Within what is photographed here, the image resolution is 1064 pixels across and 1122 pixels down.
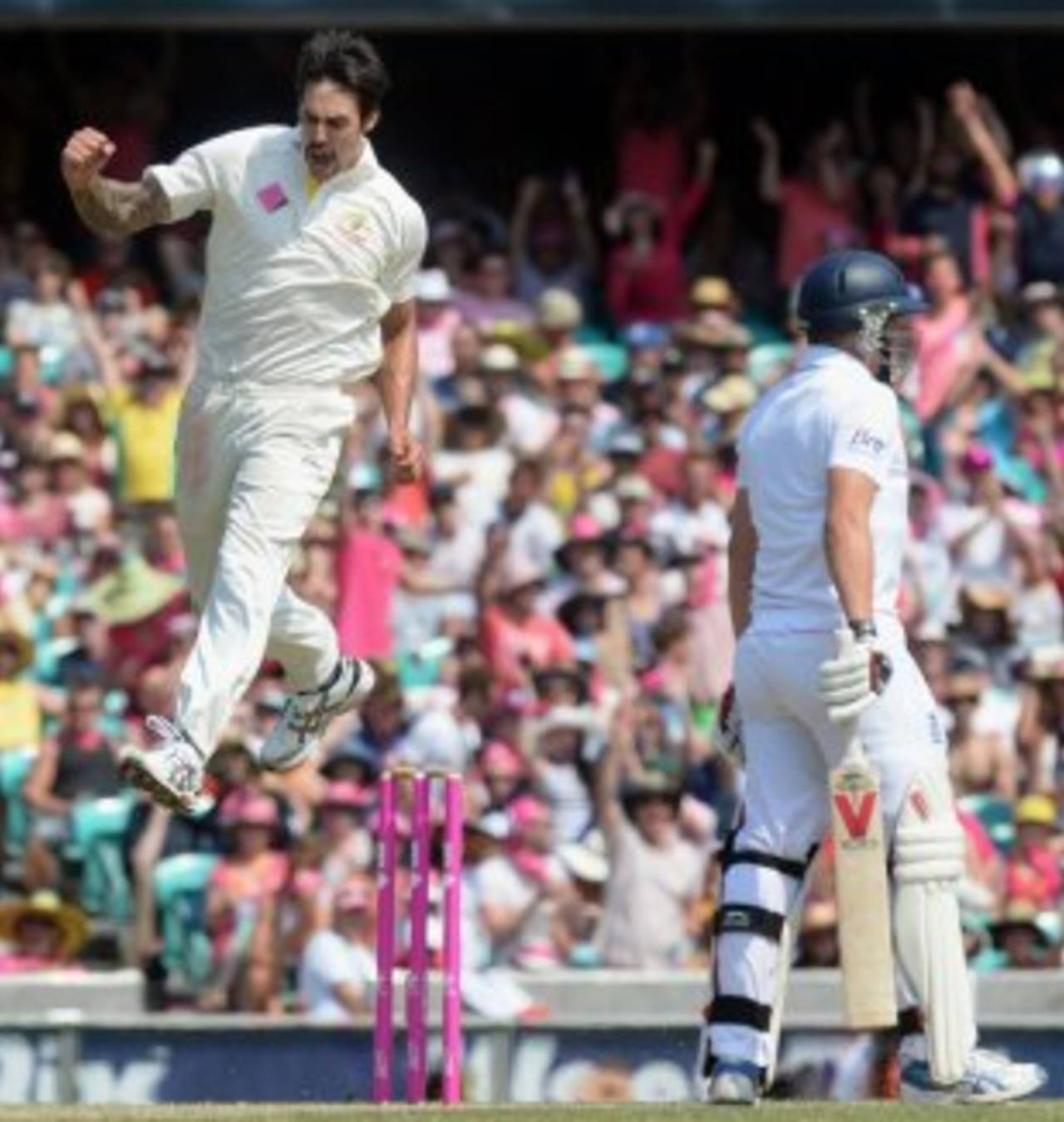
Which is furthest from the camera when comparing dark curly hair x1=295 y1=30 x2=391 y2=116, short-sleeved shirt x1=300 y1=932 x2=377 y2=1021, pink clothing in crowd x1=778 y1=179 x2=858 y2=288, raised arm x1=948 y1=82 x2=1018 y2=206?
pink clothing in crowd x1=778 y1=179 x2=858 y2=288

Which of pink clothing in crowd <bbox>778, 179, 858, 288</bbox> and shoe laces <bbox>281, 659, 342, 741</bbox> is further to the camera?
pink clothing in crowd <bbox>778, 179, 858, 288</bbox>

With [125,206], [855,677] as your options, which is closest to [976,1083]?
[855,677]

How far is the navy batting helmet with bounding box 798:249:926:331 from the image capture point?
458 inches

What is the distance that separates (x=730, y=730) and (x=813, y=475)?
0.82 metres

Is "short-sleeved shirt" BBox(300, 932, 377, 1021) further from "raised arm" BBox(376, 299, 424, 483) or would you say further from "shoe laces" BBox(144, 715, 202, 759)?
"shoe laces" BBox(144, 715, 202, 759)

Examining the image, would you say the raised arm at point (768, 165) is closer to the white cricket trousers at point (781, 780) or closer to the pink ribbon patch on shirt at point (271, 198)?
the pink ribbon patch on shirt at point (271, 198)

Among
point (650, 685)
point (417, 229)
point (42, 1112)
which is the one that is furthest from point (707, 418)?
point (42, 1112)

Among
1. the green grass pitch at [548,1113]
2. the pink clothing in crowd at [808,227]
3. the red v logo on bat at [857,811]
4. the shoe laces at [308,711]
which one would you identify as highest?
the pink clothing in crowd at [808,227]

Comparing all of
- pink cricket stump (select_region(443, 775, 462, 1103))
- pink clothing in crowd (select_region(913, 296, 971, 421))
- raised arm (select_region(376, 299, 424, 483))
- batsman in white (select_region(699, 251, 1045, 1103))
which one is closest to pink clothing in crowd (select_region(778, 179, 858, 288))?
pink clothing in crowd (select_region(913, 296, 971, 421))

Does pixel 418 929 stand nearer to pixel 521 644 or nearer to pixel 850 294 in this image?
pixel 850 294

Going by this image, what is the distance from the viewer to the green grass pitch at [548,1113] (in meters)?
10.8

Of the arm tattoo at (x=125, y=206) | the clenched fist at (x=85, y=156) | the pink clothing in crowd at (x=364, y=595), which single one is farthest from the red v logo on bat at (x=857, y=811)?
the pink clothing in crowd at (x=364, y=595)

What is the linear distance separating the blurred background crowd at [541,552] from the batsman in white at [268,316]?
3719 millimetres

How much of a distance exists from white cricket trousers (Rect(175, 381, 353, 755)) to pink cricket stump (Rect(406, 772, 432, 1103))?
21.0 inches
